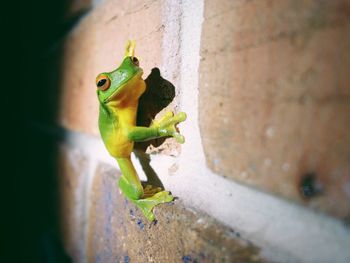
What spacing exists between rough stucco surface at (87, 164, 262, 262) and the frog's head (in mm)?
154

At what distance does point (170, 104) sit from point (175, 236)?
165 mm

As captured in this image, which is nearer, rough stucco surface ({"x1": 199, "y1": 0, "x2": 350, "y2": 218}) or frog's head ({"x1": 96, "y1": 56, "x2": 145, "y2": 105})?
rough stucco surface ({"x1": 199, "y1": 0, "x2": 350, "y2": 218})

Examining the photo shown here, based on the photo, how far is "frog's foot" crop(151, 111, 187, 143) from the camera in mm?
396

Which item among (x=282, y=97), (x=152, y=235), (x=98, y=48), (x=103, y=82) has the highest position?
(x=98, y=48)

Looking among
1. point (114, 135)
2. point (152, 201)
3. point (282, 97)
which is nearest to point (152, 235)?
point (152, 201)

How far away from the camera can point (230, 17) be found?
322 mm

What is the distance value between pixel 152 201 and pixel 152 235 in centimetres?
4

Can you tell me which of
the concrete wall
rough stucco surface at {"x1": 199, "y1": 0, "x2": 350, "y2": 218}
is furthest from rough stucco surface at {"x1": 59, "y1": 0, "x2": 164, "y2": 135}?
rough stucco surface at {"x1": 199, "y1": 0, "x2": 350, "y2": 218}

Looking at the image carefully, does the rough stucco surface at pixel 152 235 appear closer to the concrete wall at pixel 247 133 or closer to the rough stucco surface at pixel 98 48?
the concrete wall at pixel 247 133

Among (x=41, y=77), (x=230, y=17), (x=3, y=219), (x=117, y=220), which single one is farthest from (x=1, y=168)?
(x=230, y=17)

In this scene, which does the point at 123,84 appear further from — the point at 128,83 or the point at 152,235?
the point at 152,235

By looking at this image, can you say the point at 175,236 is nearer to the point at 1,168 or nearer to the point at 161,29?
the point at 161,29

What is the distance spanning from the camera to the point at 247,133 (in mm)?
305

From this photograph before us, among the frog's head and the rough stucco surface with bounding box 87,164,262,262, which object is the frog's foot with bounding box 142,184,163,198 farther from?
the frog's head
